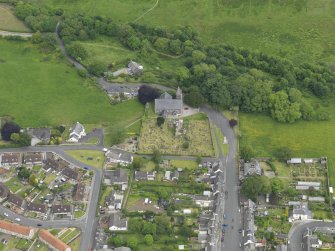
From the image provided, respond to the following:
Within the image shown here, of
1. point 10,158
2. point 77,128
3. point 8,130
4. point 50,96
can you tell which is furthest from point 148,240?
point 50,96

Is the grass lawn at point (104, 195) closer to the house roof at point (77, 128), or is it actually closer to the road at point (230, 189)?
the house roof at point (77, 128)

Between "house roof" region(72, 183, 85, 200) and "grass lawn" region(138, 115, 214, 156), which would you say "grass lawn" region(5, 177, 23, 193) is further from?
"grass lawn" region(138, 115, 214, 156)

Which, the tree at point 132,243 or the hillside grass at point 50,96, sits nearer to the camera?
the tree at point 132,243

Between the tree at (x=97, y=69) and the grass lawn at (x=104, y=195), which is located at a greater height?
the tree at (x=97, y=69)

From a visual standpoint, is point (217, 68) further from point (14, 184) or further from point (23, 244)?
point (23, 244)

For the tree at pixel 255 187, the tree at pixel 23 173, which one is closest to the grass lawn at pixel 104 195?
the tree at pixel 23 173


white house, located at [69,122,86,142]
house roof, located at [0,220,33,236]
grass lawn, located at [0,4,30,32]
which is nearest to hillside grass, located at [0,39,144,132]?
white house, located at [69,122,86,142]

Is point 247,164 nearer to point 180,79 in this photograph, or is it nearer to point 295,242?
point 295,242
